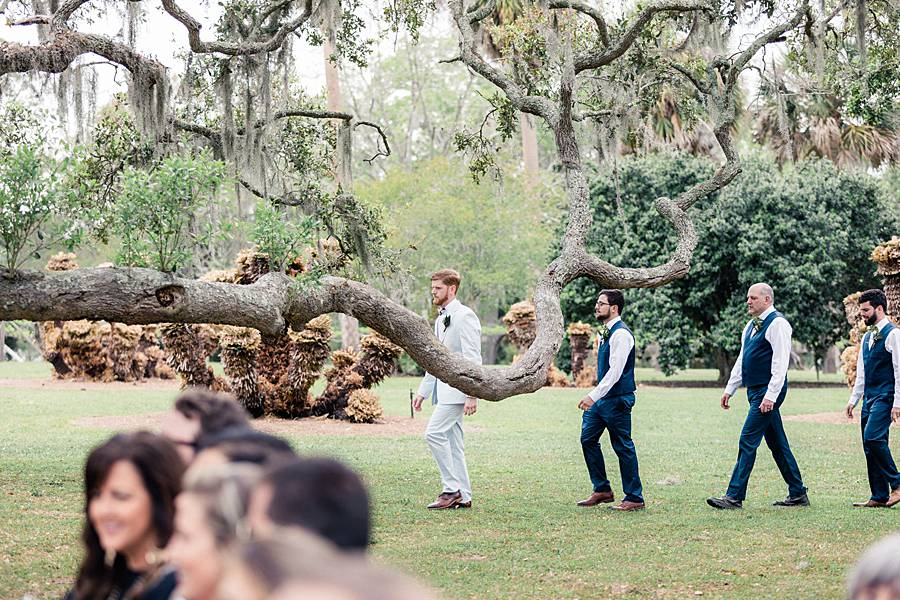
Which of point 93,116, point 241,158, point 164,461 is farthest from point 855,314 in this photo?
point 164,461

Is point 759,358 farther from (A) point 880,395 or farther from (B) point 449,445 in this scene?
(B) point 449,445

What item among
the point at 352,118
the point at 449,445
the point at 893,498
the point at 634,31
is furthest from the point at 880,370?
the point at 352,118

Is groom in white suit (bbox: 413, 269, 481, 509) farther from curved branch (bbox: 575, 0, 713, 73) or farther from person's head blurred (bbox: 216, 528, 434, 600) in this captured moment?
person's head blurred (bbox: 216, 528, 434, 600)

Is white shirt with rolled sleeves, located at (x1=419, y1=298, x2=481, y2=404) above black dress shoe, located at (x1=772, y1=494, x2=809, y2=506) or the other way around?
above

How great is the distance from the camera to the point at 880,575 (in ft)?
6.24

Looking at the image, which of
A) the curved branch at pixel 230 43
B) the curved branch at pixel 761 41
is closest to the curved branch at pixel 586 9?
the curved branch at pixel 761 41

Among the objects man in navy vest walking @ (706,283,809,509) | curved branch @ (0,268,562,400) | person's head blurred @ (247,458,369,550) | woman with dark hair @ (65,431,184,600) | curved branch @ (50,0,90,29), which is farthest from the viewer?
man in navy vest walking @ (706,283,809,509)

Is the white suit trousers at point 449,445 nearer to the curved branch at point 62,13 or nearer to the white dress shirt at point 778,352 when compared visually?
the white dress shirt at point 778,352

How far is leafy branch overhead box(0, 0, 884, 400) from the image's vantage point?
26.5 ft

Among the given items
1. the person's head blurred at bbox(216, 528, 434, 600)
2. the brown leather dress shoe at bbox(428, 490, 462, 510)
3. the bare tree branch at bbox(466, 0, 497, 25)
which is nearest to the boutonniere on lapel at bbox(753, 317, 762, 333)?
the brown leather dress shoe at bbox(428, 490, 462, 510)

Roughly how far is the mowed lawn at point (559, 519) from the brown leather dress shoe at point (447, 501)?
0.19 m

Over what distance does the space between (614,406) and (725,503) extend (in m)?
1.29

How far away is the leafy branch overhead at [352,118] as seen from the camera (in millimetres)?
8086

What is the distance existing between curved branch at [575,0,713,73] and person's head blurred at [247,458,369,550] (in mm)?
8665
